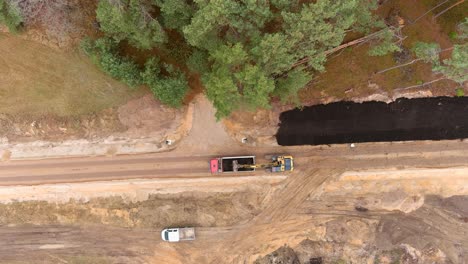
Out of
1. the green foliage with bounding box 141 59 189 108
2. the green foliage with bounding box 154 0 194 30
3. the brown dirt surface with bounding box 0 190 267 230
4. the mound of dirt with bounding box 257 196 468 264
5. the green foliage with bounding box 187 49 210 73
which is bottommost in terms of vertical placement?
the mound of dirt with bounding box 257 196 468 264

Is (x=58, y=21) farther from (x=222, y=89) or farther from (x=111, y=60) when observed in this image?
(x=222, y=89)

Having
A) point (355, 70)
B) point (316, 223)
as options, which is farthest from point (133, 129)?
point (355, 70)

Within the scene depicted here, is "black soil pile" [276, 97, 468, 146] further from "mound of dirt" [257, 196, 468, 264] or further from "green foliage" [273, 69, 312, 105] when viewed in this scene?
"mound of dirt" [257, 196, 468, 264]

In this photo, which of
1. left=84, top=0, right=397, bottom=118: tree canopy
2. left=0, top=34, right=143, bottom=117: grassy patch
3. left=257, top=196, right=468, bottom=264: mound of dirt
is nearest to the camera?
left=84, top=0, right=397, bottom=118: tree canopy

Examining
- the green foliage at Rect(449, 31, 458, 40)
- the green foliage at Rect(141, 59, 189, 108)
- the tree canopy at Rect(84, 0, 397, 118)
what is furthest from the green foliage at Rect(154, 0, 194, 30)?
the green foliage at Rect(449, 31, 458, 40)

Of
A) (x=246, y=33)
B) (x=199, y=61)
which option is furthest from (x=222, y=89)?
(x=199, y=61)

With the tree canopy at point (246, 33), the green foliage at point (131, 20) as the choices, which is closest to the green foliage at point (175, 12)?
the tree canopy at point (246, 33)

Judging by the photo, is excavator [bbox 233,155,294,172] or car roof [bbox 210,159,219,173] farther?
car roof [bbox 210,159,219,173]
